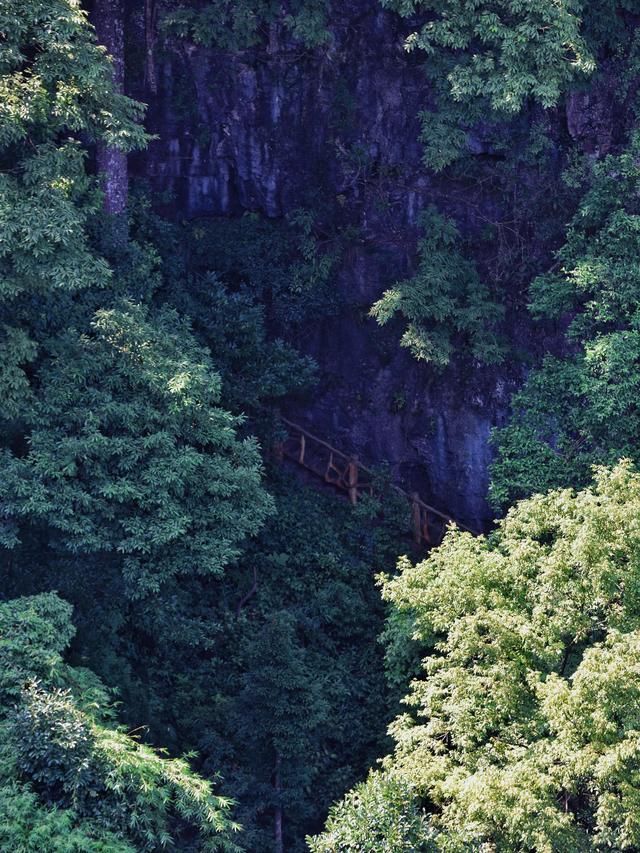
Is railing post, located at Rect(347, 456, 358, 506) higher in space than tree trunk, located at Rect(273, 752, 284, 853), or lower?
higher

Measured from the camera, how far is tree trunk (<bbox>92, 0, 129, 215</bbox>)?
21203mm

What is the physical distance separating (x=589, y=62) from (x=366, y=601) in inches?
416

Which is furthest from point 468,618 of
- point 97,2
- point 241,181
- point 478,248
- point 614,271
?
point 97,2

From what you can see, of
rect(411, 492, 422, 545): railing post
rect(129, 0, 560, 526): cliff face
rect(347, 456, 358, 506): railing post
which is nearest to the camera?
rect(129, 0, 560, 526): cliff face

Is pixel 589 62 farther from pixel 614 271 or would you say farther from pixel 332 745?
pixel 332 745

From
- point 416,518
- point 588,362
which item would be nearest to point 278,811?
point 416,518

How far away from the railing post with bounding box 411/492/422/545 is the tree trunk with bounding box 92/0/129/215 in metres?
8.31

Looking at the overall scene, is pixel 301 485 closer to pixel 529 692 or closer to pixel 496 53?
pixel 529 692

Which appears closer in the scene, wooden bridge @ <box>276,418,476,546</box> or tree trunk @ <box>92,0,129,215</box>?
tree trunk @ <box>92,0,129,215</box>

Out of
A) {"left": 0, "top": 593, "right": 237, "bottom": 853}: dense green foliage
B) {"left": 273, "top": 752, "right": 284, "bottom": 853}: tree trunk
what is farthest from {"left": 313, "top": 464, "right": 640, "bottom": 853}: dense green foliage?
{"left": 0, "top": 593, "right": 237, "bottom": 853}: dense green foliage

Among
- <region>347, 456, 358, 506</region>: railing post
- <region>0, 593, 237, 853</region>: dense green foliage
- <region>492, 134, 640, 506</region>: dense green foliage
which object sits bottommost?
<region>0, 593, 237, 853</region>: dense green foliage

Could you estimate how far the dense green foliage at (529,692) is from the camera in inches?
550

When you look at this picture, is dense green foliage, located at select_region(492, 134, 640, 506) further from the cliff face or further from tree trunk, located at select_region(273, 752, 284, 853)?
tree trunk, located at select_region(273, 752, 284, 853)

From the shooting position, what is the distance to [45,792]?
45.0 feet
